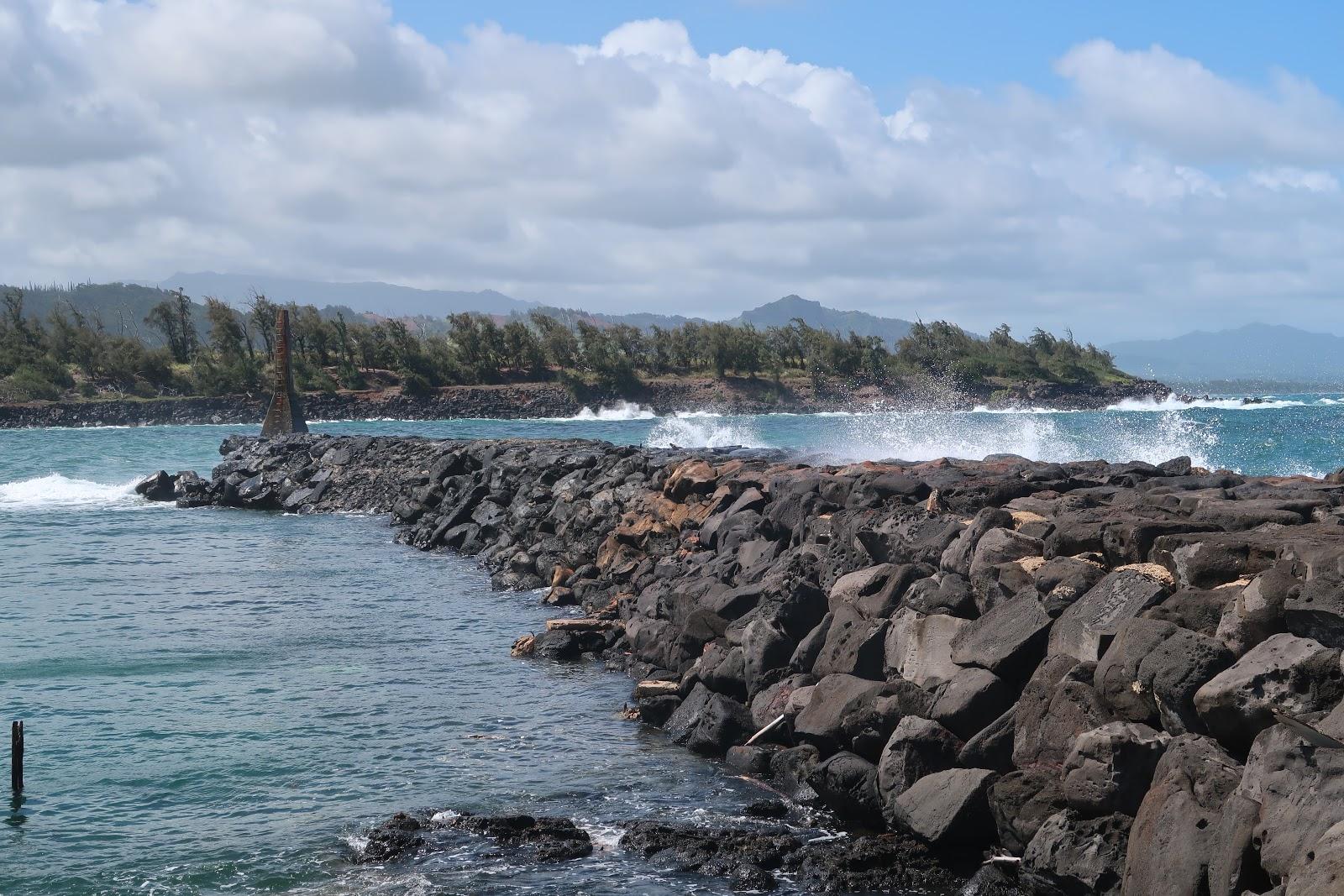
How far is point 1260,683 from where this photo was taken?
7.53 meters

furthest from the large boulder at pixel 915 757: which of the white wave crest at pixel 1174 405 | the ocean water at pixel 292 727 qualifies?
the white wave crest at pixel 1174 405

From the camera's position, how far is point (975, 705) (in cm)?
966

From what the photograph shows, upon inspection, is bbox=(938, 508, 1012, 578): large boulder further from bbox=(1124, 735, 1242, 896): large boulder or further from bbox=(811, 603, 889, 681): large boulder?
bbox=(1124, 735, 1242, 896): large boulder

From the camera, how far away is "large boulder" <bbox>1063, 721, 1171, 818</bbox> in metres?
7.97

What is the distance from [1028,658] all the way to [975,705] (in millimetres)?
643

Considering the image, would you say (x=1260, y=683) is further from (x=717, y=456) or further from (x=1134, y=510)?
(x=717, y=456)

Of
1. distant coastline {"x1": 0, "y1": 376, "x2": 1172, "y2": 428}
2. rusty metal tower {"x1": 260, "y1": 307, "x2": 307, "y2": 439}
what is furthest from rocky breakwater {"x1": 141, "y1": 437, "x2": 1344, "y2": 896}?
distant coastline {"x1": 0, "y1": 376, "x2": 1172, "y2": 428}

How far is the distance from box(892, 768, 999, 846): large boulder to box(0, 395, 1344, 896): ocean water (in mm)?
1694

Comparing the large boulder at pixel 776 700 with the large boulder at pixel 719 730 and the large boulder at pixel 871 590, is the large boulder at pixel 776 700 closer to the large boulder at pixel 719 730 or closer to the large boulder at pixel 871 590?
the large boulder at pixel 719 730

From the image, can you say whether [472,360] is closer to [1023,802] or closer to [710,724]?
[710,724]

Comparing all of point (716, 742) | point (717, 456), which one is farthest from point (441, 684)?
point (717, 456)

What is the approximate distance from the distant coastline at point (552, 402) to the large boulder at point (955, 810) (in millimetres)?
85995

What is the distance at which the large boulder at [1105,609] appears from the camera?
9172mm

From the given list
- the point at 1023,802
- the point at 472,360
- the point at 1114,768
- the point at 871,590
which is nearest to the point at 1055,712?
the point at 1023,802
